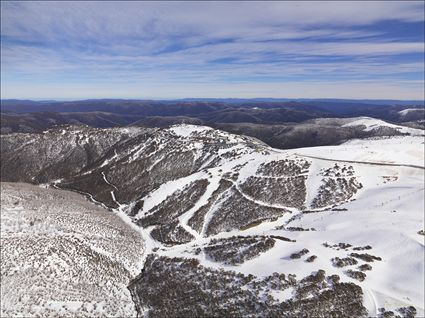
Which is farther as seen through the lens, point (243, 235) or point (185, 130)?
point (185, 130)

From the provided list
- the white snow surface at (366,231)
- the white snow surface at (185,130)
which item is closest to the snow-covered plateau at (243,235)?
the white snow surface at (366,231)

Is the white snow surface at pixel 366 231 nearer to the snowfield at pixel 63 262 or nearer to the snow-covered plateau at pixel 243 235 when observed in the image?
the snow-covered plateau at pixel 243 235

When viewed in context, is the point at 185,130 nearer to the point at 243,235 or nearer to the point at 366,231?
the point at 243,235

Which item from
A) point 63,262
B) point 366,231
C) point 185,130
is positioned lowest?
point 63,262

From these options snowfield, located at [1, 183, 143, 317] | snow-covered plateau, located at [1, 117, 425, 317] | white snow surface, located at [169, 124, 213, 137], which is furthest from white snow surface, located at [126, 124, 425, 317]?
white snow surface, located at [169, 124, 213, 137]

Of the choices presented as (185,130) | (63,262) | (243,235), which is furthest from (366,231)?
(185,130)

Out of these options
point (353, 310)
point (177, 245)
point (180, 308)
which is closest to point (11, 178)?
point (177, 245)
